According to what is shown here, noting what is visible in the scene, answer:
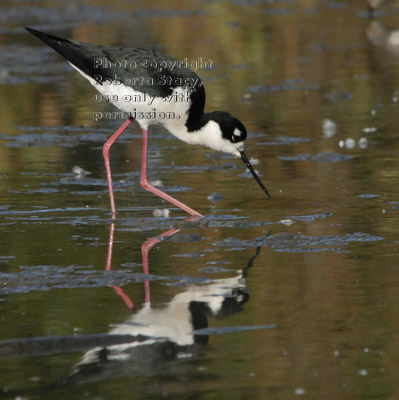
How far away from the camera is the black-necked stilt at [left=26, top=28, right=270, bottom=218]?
24.6ft

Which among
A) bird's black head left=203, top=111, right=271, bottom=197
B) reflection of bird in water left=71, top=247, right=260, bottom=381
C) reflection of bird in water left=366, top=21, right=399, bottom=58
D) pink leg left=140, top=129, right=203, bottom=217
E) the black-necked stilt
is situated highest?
reflection of bird in water left=366, top=21, right=399, bottom=58

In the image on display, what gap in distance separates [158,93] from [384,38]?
8475mm

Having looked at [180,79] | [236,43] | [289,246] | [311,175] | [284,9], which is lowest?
[289,246]

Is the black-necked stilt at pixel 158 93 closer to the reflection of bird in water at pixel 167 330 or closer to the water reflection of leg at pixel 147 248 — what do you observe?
the water reflection of leg at pixel 147 248

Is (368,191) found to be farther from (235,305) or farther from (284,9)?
(284,9)

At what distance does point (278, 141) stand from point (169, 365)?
517cm

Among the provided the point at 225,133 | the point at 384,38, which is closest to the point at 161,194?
the point at 225,133

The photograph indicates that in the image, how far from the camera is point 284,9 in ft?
62.3

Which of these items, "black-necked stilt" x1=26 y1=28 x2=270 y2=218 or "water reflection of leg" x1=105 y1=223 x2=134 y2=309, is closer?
"water reflection of leg" x1=105 y1=223 x2=134 y2=309

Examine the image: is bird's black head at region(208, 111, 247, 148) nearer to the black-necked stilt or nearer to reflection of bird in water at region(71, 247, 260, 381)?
the black-necked stilt

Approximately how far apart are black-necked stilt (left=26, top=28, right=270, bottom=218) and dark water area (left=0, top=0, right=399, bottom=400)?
383mm

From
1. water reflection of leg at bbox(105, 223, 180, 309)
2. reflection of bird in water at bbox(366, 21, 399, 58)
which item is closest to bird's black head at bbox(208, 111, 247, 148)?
water reflection of leg at bbox(105, 223, 180, 309)

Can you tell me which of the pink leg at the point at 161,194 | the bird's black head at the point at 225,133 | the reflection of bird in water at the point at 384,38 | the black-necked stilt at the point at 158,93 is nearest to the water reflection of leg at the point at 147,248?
the pink leg at the point at 161,194

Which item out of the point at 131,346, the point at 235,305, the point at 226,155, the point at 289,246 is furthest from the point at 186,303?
the point at 226,155
